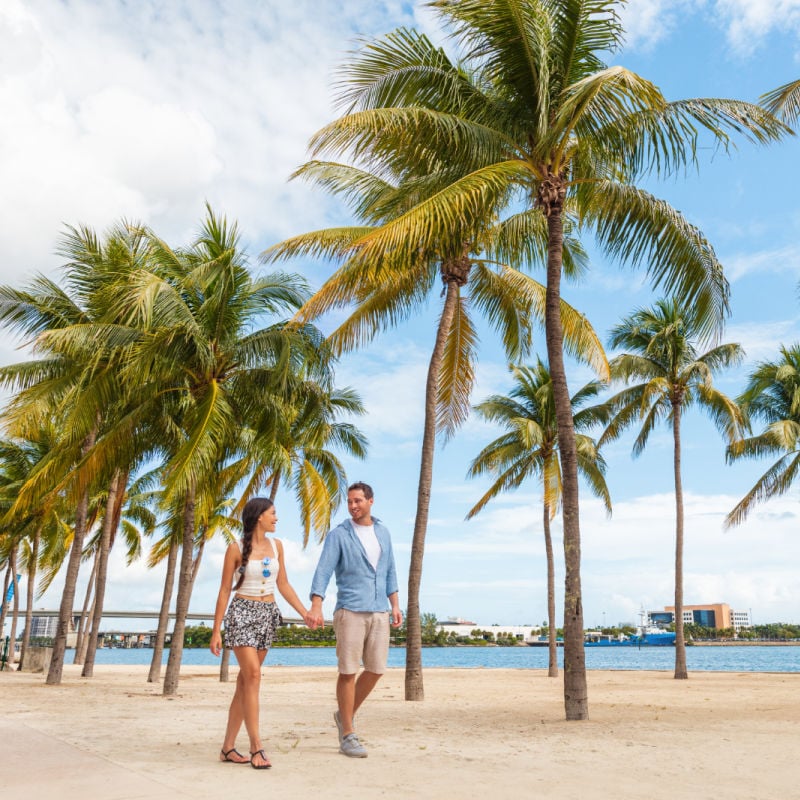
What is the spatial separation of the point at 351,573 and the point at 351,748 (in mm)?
1253

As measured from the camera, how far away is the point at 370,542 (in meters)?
6.12

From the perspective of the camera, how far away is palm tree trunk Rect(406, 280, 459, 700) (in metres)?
13.5

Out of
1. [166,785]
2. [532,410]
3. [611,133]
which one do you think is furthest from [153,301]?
[532,410]

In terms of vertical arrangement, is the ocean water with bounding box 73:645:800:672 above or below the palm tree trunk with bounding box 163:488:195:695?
below

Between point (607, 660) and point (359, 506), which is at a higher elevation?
point (359, 506)

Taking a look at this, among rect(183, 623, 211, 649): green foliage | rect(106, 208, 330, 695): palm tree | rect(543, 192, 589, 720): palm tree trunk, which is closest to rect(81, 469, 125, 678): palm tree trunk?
rect(106, 208, 330, 695): palm tree

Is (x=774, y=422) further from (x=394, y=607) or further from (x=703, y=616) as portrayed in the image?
(x=703, y=616)

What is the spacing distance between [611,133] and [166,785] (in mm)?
9456


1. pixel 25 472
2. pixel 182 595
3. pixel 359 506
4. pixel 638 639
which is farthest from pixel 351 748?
pixel 638 639

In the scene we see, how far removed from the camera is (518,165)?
1023 centimetres

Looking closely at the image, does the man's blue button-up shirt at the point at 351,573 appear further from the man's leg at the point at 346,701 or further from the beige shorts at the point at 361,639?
the man's leg at the point at 346,701

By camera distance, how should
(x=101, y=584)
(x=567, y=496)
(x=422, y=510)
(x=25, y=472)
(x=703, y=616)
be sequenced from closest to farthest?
(x=567, y=496), (x=422, y=510), (x=101, y=584), (x=25, y=472), (x=703, y=616)

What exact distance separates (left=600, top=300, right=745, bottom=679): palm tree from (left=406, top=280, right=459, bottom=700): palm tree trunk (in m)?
10.5

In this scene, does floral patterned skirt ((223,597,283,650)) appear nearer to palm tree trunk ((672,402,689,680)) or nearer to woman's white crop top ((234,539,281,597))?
woman's white crop top ((234,539,281,597))
